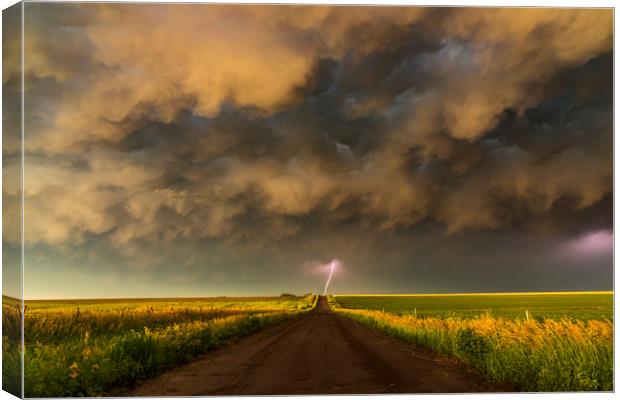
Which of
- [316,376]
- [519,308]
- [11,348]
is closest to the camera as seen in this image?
[11,348]

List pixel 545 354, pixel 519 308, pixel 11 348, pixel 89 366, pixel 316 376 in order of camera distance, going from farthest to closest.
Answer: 1. pixel 519 308
2. pixel 316 376
3. pixel 11 348
4. pixel 545 354
5. pixel 89 366

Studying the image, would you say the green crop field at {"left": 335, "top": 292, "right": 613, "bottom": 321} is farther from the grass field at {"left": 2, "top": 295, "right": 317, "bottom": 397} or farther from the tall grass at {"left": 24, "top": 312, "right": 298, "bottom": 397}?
the tall grass at {"left": 24, "top": 312, "right": 298, "bottom": 397}

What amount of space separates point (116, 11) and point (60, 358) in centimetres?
587

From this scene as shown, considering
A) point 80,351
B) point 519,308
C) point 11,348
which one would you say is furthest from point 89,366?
point 519,308

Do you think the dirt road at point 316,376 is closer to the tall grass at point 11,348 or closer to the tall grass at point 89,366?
the tall grass at point 89,366

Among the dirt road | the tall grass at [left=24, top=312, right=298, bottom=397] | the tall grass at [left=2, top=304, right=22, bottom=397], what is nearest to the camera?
the tall grass at [left=24, top=312, right=298, bottom=397]

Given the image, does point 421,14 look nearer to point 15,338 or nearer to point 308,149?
point 308,149

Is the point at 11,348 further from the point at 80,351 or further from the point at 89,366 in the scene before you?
the point at 89,366

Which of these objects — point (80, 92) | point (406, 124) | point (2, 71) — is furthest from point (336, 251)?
point (2, 71)

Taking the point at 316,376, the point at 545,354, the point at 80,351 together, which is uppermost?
the point at 80,351

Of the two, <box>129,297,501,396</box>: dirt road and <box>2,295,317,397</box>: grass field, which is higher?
<box>2,295,317,397</box>: grass field

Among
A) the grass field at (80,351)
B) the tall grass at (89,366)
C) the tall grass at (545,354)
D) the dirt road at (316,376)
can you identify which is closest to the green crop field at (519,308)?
the tall grass at (545,354)

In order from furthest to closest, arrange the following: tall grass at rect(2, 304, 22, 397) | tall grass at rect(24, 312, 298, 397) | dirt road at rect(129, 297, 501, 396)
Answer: dirt road at rect(129, 297, 501, 396), tall grass at rect(2, 304, 22, 397), tall grass at rect(24, 312, 298, 397)

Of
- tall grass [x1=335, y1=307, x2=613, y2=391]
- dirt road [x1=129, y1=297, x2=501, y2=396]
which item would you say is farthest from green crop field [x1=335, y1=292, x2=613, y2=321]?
dirt road [x1=129, y1=297, x2=501, y2=396]
